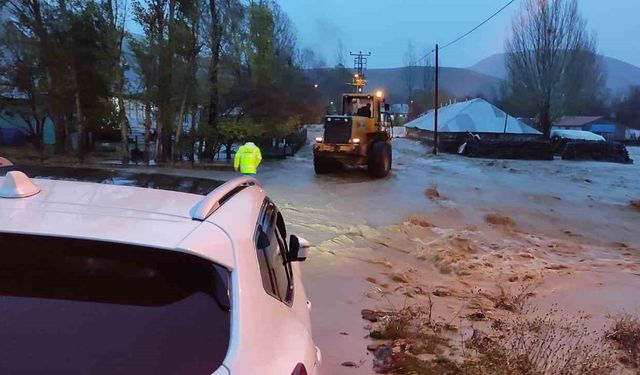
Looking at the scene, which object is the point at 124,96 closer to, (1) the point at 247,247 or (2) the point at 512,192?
(2) the point at 512,192

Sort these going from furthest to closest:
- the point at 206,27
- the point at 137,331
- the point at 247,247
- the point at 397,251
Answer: the point at 206,27 → the point at 397,251 → the point at 247,247 → the point at 137,331

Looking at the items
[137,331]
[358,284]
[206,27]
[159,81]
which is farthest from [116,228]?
[206,27]

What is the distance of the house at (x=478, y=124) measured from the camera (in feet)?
170

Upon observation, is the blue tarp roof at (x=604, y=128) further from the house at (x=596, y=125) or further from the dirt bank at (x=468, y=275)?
the dirt bank at (x=468, y=275)

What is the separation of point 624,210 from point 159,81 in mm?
18017

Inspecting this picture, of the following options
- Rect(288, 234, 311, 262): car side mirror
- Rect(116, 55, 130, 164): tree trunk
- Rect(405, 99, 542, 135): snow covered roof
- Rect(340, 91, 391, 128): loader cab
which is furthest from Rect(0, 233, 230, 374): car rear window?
Rect(405, 99, 542, 135): snow covered roof

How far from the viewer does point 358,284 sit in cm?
773

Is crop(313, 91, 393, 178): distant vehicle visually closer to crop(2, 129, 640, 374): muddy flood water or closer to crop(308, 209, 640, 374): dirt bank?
crop(2, 129, 640, 374): muddy flood water

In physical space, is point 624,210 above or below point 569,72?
below

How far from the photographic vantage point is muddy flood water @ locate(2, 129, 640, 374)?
5.98m

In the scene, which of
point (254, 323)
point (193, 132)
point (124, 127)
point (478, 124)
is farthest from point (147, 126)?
point (478, 124)

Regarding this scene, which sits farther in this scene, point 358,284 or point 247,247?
point 358,284

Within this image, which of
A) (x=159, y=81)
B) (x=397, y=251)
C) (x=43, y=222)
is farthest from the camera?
(x=159, y=81)

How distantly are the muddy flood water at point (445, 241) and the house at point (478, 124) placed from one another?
1004 inches
